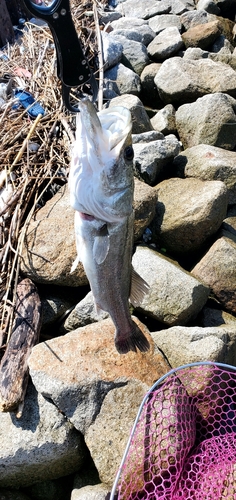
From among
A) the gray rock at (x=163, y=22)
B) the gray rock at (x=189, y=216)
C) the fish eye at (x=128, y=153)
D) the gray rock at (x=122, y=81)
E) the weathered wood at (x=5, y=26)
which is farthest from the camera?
the gray rock at (x=163, y=22)

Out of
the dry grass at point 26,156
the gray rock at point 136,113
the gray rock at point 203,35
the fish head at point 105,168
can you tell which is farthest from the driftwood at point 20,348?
the gray rock at point 203,35

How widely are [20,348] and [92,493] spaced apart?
4.71 ft

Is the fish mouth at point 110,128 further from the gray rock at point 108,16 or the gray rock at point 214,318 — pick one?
the gray rock at point 108,16

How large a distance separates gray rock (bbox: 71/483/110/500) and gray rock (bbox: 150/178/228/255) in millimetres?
2902

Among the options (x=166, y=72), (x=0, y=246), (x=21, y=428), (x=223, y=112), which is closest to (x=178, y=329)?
(x=21, y=428)

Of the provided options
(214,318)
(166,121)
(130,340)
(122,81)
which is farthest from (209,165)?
(130,340)

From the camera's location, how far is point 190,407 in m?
4.66

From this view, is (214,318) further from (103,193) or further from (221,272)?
(103,193)

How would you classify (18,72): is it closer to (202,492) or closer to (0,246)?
(0,246)

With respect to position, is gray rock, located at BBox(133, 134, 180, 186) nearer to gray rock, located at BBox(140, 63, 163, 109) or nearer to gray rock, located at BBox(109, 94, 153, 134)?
gray rock, located at BBox(109, 94, 153, 134)

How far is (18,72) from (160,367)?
5.95 meters

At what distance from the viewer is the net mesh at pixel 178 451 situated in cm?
409

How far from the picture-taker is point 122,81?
9164 mm

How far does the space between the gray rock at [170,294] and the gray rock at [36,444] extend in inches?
58.3
